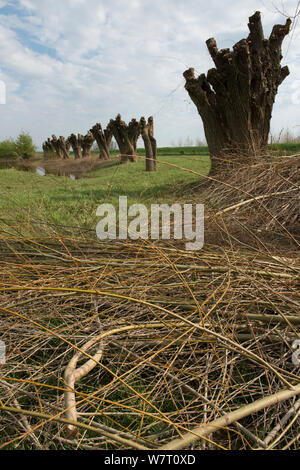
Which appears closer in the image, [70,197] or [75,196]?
[75,196]

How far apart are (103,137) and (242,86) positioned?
20.4 metres

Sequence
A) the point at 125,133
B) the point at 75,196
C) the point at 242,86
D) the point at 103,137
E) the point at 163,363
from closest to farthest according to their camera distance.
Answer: the point at 163,363 → the point at 242,86 → the point at 75,196 → the point at 125,133 → the point at 103,137

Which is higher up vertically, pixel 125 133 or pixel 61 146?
pixel 61 146

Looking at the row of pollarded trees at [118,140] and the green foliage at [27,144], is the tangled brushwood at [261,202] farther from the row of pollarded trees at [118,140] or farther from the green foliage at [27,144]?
the green foliage at [27,144]

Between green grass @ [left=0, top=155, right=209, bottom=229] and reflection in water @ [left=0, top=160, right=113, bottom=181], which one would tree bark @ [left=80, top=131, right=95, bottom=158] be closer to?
reflection in water @ [left=0, top=160, right=113, bottom=181]

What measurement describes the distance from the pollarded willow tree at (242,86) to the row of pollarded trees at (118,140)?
175 cm

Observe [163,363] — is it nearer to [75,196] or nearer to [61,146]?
[75,196]

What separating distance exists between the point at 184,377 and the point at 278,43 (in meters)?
7.02

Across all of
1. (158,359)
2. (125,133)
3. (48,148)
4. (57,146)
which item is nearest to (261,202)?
(158,359)

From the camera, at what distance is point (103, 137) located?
83.0 ft

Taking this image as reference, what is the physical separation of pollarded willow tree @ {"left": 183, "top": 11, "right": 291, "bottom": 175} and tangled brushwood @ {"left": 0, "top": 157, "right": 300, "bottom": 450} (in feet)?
14.7

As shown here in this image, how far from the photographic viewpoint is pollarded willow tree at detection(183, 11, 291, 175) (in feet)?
20.4

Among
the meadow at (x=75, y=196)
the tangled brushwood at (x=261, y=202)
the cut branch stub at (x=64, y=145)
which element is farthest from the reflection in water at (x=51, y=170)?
the cut branch stub at (x=64, y=145)

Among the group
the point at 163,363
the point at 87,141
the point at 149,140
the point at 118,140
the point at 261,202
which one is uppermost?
the point at 87,141
